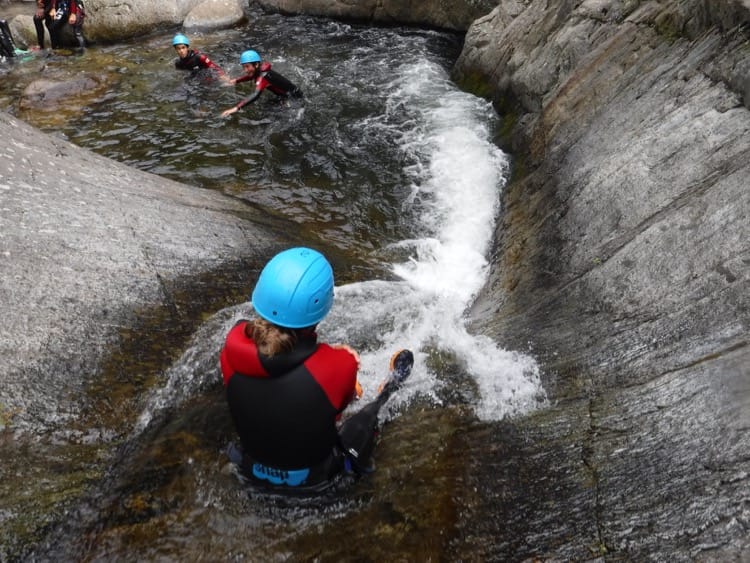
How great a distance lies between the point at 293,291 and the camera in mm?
3041

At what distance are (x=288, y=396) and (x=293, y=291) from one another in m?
0.65

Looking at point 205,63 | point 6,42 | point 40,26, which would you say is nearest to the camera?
point 205,63

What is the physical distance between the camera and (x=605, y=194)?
5461 millimetres

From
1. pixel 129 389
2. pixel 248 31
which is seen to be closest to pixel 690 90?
pixel 129 389

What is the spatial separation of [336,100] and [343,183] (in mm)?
4129

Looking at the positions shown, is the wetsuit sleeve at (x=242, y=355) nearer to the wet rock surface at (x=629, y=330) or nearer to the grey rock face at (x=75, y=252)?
the wet rock surface at (x=629, y=330)

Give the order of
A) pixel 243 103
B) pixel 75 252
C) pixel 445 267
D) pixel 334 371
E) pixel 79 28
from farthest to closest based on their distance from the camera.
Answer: pixel 79 28 < pixel 243 103 < pixel 445 267 < pixel 75 252 < pixel 334 371

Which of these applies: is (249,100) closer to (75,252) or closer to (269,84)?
(269,84)

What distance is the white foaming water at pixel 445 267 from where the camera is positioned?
4.59 m

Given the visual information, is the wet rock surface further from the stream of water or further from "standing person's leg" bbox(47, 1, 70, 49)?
"standing person's leg" bbox(47, 1, 70, 49)

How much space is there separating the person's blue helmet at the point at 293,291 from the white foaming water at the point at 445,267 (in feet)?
5.70

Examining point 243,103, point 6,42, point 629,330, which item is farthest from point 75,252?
point 6,42

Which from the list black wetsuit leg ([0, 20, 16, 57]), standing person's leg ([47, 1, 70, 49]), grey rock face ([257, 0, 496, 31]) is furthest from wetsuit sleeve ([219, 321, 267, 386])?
standing person's leg ([47, 1, 70, 49])

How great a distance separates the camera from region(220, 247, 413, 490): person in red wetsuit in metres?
3.05
